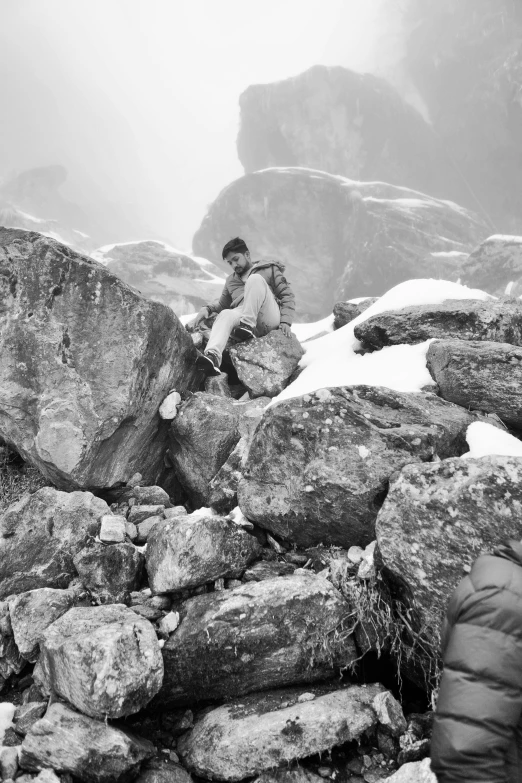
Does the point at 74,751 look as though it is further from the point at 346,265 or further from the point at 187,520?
the point at 346,265

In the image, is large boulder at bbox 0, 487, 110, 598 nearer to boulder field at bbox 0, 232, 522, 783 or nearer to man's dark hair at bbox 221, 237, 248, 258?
boulder field at bbox 0, 232, 522, 783

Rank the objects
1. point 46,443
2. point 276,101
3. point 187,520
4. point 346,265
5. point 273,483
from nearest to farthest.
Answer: point 187,520 < point 273,483 < point 46,443 < point 346,265 < point 276,101

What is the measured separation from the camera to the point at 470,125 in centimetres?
6469

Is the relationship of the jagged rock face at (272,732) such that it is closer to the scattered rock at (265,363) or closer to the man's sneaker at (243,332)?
the scattered rock at (265,363)

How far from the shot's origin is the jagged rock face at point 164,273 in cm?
5225

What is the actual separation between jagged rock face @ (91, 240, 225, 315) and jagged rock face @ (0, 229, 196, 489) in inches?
1834

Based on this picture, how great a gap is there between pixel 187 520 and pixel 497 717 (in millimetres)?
2575

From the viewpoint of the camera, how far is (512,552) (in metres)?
1.69

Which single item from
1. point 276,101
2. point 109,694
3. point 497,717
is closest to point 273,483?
point 109,694

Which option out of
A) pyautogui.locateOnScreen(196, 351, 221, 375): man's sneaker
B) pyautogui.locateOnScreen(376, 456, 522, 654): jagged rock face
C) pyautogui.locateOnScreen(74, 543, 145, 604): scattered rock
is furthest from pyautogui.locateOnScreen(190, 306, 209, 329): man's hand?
pyautogui.locateOnScreen(376, 456, 522, 654): jagged rock face

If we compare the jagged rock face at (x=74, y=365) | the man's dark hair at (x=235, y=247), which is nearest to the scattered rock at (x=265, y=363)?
the jagged rock face at (x=74, y=365)

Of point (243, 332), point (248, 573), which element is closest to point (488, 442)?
point (248, 573)

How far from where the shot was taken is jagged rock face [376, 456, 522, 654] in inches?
107

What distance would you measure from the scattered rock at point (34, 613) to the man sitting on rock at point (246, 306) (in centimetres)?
332
